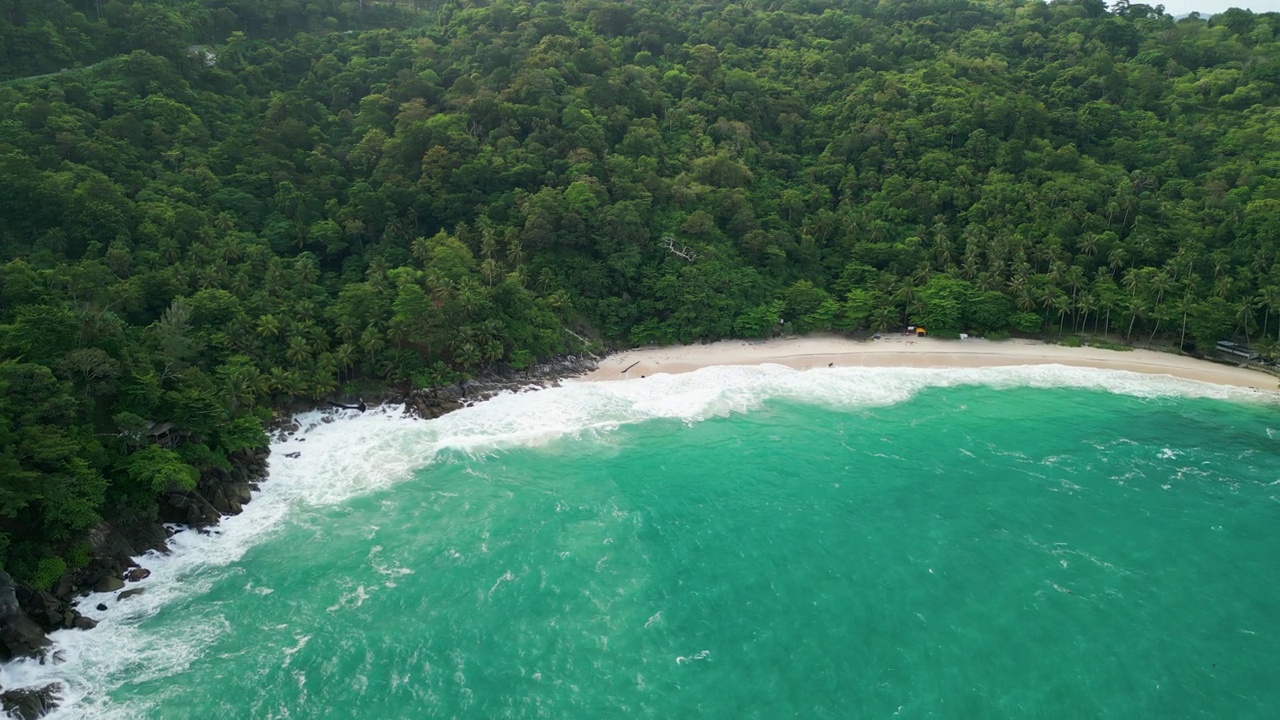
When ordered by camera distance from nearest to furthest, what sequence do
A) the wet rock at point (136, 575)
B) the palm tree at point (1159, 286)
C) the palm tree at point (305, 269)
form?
the wet rock at point (136, 575), the palm tree at point (305, 269), the palm tree at point (1159, 286)

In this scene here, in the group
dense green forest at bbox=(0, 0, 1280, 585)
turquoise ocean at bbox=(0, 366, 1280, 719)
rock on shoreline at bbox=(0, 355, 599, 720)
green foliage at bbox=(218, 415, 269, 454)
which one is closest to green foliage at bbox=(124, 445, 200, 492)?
dense green forest at bbox=(0, 0, 1280, 585)

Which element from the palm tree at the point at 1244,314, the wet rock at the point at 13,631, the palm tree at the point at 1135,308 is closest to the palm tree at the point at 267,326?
the wet rock at the point at 13,631

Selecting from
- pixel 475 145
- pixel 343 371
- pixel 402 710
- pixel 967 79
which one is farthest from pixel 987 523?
pixel 967 79

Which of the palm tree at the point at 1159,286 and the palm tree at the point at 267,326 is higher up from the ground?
the palm tree at the point at 1159,286

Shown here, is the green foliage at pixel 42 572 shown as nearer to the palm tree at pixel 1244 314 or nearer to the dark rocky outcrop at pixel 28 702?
the dark rocky outcrop at pixel 28 702

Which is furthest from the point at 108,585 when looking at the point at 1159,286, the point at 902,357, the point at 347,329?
the point at 1159,286
